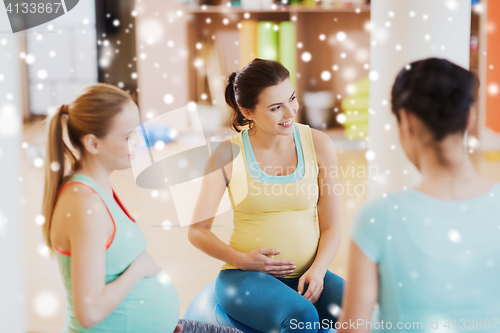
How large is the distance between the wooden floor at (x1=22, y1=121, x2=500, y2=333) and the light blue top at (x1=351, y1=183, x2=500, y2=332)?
0.50m

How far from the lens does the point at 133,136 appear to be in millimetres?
745

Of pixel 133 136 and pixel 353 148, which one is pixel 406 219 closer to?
pixel 133 136

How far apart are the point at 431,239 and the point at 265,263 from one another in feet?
1.35

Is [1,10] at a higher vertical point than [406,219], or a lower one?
higher

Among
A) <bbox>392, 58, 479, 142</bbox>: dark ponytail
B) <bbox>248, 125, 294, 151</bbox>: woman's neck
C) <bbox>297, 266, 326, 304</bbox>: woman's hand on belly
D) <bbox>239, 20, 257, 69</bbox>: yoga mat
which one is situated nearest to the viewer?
<bbox>392, 58, 479, 142</bbox>: dark ponytail

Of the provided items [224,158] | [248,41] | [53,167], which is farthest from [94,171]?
[248,41]

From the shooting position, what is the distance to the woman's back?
2.28 ft

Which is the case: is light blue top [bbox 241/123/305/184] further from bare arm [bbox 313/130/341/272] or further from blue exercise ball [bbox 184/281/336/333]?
A: blue exercise ball [bbox 184/281/336/333]

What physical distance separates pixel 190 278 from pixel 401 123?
1.09 m

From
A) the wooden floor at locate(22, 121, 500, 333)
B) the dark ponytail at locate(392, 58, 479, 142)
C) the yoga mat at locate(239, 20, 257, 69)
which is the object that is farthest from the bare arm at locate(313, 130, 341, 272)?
the yoga mat at locate(239, 20, 257, 69)

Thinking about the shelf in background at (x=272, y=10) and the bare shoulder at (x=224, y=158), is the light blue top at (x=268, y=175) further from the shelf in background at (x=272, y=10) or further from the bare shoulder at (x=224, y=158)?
the shelf in background at (x=272, y=10)

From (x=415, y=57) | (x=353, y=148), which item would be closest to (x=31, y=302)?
(x=415, y=57)

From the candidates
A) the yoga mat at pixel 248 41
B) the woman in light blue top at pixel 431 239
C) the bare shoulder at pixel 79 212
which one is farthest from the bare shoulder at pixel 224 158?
the yoga mat at pixel 248 41

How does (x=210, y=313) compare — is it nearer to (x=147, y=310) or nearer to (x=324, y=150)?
(x=147, y=310)
